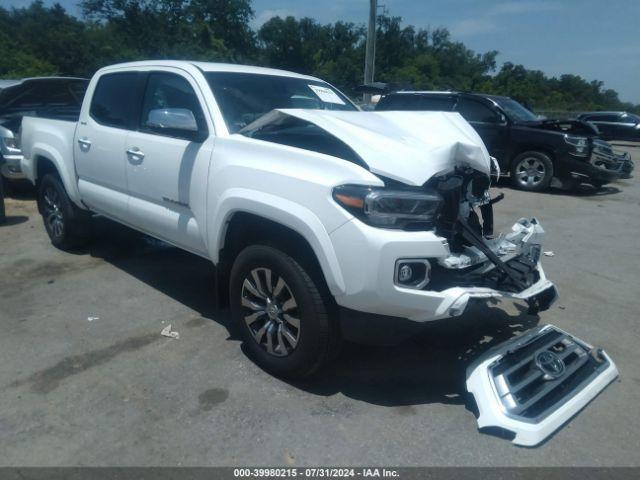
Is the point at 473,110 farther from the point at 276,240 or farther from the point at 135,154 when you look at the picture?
the point at 276,240

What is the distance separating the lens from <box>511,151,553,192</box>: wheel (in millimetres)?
10078

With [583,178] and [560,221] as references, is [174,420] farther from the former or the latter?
[583,178]

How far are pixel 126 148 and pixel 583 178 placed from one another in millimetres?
8574

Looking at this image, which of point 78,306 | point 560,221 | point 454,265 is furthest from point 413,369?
point 560,221

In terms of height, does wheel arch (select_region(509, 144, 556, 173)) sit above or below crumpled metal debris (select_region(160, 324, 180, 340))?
above

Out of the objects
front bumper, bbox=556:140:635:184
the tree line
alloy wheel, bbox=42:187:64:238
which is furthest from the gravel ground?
the tree line

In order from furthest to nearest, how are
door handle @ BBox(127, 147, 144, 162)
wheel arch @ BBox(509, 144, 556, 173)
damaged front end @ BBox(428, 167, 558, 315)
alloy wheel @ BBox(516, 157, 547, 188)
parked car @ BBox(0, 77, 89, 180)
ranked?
1. alloy wheel @ BBox(516, 157, 547, 188)
2. wheel arch @ BBox(509, 144, 556, 173)
3. parked car @ BBox(0, 77, 89, 180)
4. door handle @ BBox(127, 147, 144, 162)
5. damaged front end @ BBox(428, 167, 558, 315)

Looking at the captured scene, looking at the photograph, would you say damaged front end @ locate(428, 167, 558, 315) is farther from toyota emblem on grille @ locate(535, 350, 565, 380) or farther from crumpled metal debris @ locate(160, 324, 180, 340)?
crumpled metal debris @ locate(160, 324, 180, 340)

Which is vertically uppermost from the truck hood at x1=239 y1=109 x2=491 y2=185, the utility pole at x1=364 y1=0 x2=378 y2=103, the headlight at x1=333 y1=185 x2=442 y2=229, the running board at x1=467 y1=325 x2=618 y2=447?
the utility pole at x1=364 y1=0 x2=378 y2=103

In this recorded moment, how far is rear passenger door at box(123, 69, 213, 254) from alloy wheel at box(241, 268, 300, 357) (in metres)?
0.63

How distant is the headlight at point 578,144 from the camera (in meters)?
9.70

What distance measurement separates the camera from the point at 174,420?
293 cm

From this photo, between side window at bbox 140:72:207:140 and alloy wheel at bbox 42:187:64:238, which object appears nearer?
side window at bbox 140:72:207:140

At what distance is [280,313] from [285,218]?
2.01 ft
